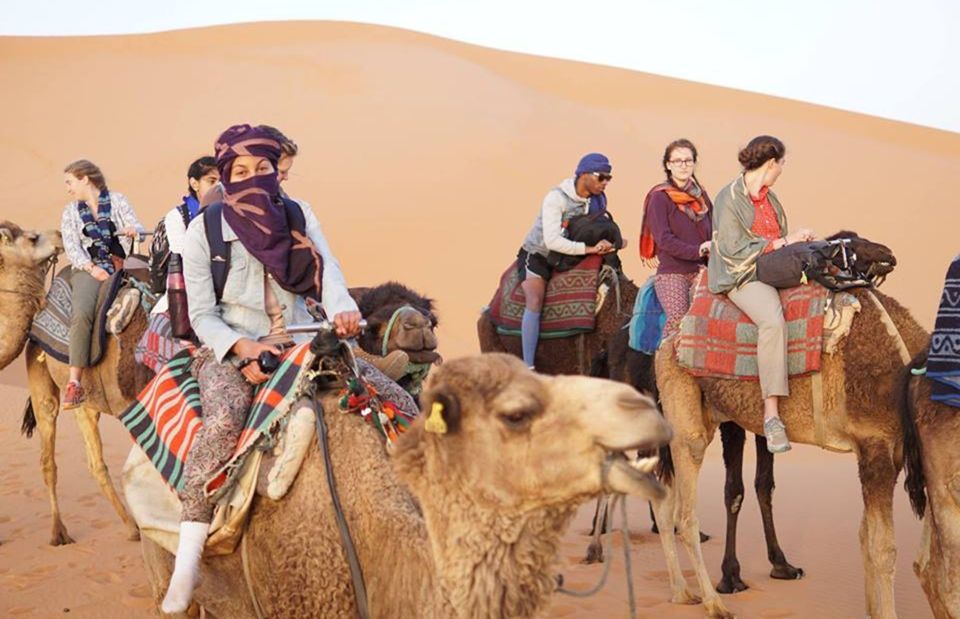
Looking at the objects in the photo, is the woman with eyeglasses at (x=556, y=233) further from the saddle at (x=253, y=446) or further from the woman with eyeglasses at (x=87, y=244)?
the saddle at (x=253, y=446)

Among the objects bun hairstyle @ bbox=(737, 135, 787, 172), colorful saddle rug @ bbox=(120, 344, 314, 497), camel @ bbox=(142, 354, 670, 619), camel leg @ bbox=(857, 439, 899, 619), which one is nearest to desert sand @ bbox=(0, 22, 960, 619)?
camel leg @ bbox=(857, 439, 899, 619)

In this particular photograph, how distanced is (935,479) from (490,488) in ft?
11.5

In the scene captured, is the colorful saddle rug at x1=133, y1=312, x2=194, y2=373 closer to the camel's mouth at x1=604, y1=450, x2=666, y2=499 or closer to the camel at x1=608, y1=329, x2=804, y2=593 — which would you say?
the camel at x1=608, y1=329, x2=804, y2=593

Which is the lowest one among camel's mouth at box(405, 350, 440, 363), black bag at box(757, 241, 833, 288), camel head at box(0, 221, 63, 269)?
camel's mouth at box(405, 350, 440, 363)

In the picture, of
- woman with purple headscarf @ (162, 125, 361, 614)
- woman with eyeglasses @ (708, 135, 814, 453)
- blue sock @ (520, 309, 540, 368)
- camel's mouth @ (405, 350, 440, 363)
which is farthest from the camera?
blue sock @ (520, 309, 540, 368)

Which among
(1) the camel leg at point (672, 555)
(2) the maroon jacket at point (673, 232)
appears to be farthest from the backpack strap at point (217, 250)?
(2) the maroon jacket at point (673, 232)

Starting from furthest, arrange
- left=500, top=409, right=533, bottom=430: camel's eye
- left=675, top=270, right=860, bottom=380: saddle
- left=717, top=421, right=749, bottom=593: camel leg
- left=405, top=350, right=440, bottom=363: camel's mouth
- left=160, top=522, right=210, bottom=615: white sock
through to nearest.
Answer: left=717, top=421, right=749, bottom=593: camel leg < left=675, top=270, right=860, bottom=380: saddle < left=405, top=350, right=440, bottom=363: camel's mouth < left=160, top=522, right=210, bottom=615: white sock < left=500, top=409, right=533, bottom=430: camel's eye

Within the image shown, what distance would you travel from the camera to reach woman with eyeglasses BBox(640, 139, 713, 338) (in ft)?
25.7

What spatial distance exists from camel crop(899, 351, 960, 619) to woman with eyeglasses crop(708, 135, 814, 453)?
0.81 m

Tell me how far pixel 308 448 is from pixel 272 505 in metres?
0.25

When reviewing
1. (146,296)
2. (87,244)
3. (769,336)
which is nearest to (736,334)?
(769,336)

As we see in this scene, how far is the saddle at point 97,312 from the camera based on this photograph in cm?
857

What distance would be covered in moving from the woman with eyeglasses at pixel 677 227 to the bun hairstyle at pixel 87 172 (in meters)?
4.73

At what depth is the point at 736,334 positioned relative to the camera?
6902mm
